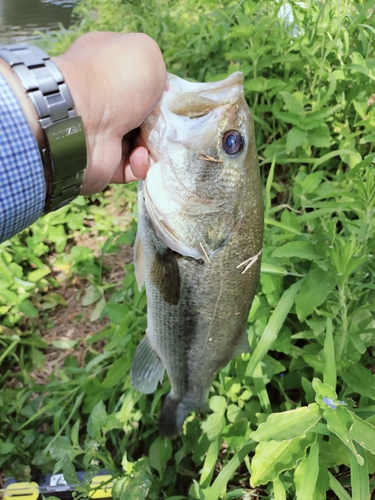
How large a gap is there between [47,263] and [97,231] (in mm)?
537

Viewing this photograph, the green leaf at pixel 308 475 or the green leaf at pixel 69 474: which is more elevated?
the green leaf at pixel 308 475

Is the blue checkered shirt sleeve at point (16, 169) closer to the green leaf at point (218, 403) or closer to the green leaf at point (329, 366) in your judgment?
the green leaf at point (329, 366)

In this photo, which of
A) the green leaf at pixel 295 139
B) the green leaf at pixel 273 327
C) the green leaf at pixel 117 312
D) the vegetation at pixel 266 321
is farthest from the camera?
the green leaf at pixel 295 139

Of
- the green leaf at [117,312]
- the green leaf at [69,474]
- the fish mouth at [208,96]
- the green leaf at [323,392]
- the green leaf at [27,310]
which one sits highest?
the fish mouth at [208,96]

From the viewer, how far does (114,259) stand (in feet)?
11.2

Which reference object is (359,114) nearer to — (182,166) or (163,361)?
(182,166)

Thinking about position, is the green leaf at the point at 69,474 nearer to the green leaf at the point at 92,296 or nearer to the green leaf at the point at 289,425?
the green leaf at the point at 289,425

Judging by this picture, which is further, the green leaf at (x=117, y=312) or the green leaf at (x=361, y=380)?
the green leaf at (x=117, y=312)

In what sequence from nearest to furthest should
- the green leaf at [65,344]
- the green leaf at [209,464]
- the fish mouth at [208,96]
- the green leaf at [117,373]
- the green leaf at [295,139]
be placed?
the fish mouth at [208,96]
the green leaf at [209,464]
the green leaf at [117,373]
the green leaf at [295,139]
the green leaf at [65,344]

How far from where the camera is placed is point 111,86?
1.28 m

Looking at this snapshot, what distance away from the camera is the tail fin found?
6.19ft

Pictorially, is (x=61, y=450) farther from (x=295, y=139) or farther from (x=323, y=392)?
(x=295, y=139)

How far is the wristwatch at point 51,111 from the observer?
1104mm

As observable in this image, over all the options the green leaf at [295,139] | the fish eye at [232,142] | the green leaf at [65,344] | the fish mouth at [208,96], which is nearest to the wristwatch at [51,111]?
the fish mouth at [208,96]
